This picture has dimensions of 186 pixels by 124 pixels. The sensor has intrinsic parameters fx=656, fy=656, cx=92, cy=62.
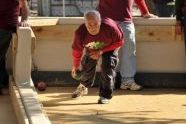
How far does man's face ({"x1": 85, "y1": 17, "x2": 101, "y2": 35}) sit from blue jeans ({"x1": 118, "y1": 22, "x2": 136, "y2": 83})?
4.27 ft

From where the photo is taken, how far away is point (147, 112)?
312 inches

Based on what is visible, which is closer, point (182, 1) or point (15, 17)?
point (15, 17)

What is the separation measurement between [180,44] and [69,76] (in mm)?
1724

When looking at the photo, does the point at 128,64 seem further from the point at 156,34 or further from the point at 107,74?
the point at 107,74

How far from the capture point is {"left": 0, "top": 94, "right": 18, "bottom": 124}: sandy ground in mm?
7508

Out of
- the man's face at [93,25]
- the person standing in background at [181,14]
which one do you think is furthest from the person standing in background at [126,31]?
the man's face at [93,25]

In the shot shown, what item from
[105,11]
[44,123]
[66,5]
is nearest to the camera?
[44,123]

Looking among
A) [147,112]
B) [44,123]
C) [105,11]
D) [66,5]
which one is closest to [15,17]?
[105,11]

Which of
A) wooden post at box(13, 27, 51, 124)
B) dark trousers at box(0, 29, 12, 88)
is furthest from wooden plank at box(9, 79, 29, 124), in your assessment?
dark trousers at box(0, 29, 12, 88)

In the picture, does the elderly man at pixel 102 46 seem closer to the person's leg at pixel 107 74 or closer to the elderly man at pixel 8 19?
the person's leg at pixel 107 74

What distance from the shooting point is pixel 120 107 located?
8242mm

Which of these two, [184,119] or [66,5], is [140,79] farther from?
[66,5]

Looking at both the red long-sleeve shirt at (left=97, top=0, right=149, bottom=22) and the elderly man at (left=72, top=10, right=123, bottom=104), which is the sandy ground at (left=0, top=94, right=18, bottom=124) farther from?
the red long-sleeve shirt at (left=97, top=0, right=149, bottom=22)

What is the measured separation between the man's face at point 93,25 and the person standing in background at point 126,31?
1078 millimetres
